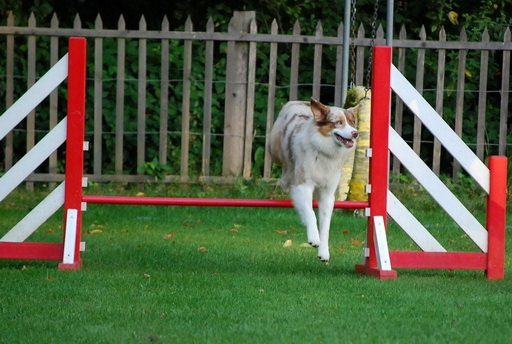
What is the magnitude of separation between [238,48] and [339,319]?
681cm

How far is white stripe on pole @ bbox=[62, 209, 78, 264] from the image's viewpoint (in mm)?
7164

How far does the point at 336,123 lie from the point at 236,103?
497 cm

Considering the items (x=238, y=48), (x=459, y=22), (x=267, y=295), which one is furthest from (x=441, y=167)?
(x=267, y=295)

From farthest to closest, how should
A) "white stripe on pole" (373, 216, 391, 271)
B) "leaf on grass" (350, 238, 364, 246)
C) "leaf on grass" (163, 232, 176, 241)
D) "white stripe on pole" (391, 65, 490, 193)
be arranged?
1. "leaf on grass" (163, 232, 176, 241)
2. "leaf on grass" (350, 238, 364, 246)
3. "white stripe on pole" (391, 65, 490, 193)
4. "white stripe on pole" (373, 216, 391, 271)

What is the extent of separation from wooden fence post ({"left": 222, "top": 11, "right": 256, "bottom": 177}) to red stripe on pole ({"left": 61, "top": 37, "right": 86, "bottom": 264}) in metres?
4.85

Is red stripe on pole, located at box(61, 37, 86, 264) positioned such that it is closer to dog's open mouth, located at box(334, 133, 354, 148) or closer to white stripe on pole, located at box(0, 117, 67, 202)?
white stripe on pole, located at box(0, 117, 67, 202)

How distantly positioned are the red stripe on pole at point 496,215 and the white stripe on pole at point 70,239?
Result: 2.70m

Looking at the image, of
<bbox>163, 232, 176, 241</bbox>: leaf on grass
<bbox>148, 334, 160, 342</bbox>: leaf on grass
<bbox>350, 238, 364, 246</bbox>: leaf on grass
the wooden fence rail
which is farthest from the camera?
the wooden fence rail

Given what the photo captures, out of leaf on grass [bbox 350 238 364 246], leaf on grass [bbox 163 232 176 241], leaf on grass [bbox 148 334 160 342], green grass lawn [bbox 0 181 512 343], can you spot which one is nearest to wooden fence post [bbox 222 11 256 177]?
green grass lawn [bbox 0 181 512 343]

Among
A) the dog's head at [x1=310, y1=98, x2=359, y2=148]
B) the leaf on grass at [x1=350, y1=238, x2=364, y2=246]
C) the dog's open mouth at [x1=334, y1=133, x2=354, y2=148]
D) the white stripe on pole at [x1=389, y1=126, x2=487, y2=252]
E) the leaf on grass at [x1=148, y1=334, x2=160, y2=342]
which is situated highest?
the dog's head at [x1=310, y1=98, x2=359, y2=148]

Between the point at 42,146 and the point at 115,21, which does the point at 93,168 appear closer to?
the point at 115,21

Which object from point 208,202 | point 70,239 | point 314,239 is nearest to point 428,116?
point 314,239

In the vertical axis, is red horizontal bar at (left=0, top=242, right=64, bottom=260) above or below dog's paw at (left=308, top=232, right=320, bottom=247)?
below

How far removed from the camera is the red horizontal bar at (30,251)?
7.23 metres
